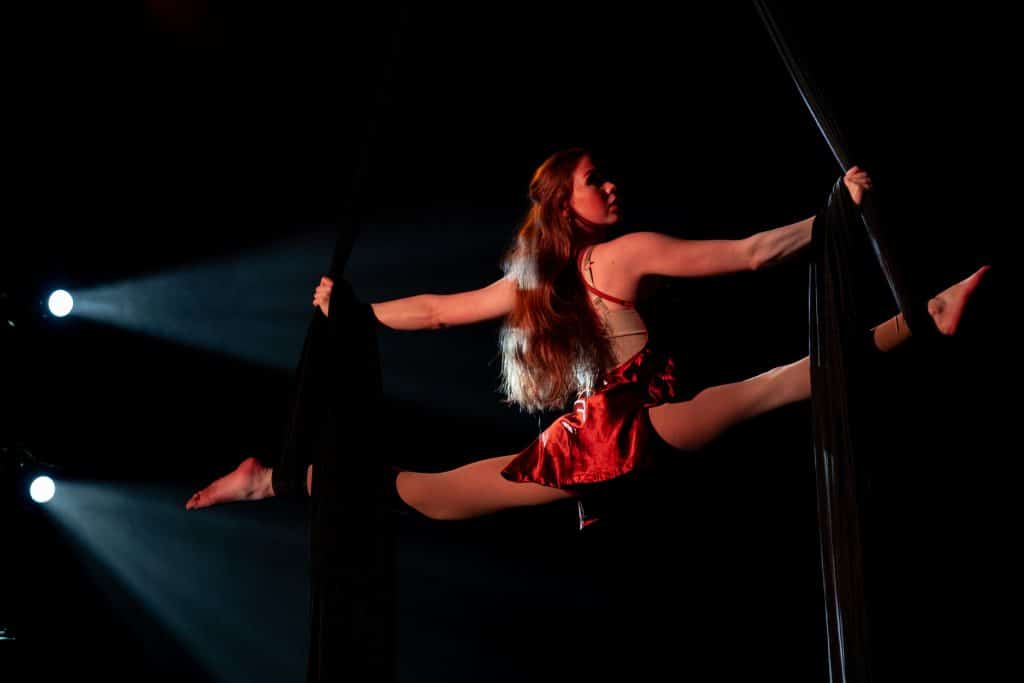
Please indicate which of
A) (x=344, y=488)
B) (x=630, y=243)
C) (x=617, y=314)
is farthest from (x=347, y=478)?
(x=630, y=243)

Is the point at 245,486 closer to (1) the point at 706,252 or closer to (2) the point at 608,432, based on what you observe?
(2) the point at 608,432

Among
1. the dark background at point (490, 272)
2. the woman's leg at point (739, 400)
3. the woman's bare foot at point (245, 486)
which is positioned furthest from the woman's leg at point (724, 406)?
the woman's bare foot at point (245, 486)

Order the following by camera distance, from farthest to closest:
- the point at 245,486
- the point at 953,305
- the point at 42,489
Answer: the point at 42,489 → the point at 245,486 → the point at 953,305

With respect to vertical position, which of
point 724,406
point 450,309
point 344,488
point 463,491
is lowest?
point 344,488

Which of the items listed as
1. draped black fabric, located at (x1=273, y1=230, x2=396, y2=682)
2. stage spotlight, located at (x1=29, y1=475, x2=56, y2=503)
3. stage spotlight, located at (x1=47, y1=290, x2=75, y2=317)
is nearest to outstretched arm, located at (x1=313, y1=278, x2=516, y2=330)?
draped black fabric, located at (x1=273, y1=230, x2=396, y2=682)

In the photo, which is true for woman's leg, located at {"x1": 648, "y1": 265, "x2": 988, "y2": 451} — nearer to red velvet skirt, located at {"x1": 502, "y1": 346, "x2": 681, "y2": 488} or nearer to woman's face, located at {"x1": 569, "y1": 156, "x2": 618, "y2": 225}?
red velvet skirt, located at {"x1": 502, "y1": 346, "x2": 681, "y2": 488}

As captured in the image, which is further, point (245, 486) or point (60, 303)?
point (60, 303)

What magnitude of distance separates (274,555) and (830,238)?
2.63 meters

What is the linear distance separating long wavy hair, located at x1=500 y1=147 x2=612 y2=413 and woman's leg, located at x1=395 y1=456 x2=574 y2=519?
0.94 feet

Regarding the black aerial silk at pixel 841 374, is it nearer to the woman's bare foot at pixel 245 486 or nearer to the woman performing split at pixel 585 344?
the woman performing split at pixel 585 344

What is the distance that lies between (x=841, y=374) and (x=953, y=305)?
1.37ft

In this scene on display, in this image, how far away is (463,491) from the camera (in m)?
2.95

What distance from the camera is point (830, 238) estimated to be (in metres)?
2.33

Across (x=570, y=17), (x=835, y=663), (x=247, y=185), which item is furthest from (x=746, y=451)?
(x=247, y=185)
